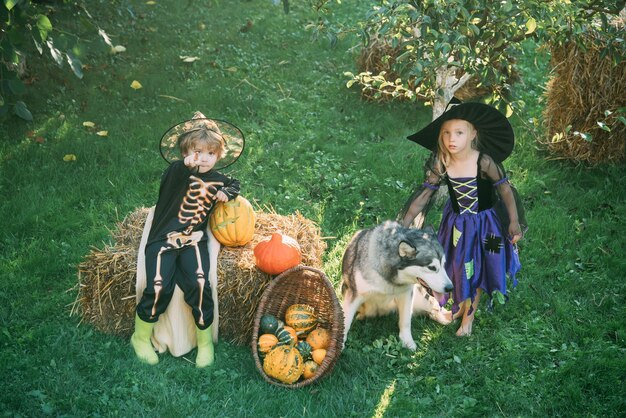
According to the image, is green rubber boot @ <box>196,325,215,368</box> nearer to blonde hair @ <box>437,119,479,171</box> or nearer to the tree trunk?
blonde hair @ <box>437,119,479,171</box>

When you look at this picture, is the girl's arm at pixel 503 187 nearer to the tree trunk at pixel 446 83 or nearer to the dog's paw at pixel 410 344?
the dog's paw at pixel 410 344

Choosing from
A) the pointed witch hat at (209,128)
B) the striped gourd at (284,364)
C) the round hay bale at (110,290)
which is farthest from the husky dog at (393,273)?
the round hay bale at (110,290)

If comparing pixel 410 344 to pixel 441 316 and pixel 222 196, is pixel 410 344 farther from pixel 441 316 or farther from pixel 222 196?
pixel 222 196

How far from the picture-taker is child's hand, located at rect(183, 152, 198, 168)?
4734mm

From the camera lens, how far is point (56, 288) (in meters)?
5.57

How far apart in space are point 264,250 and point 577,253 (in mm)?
3170

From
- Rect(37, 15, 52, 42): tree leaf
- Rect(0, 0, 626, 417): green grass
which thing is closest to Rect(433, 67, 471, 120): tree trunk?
Rect(0, 0, 626, 417): green grass

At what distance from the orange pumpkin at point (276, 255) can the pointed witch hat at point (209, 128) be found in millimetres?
714

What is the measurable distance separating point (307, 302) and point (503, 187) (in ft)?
5.75

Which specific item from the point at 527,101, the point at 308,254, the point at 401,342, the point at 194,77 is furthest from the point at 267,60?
the point at 401,342

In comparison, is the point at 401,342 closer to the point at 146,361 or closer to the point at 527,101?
the point at 146,361

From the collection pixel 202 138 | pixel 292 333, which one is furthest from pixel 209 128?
pixel 292 333

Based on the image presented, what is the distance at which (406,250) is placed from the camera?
4539mm

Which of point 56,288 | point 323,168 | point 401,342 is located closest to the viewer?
point 401,342
